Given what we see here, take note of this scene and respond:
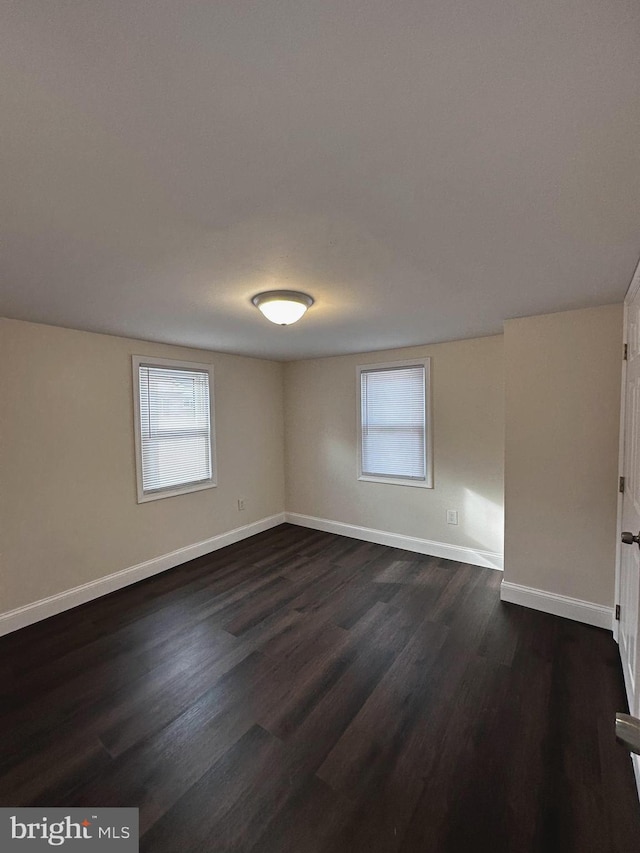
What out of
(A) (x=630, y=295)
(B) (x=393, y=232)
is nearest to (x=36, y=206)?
(B) (x=393, y=232)

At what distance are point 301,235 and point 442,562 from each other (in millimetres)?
3288

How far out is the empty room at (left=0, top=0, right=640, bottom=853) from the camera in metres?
0.76

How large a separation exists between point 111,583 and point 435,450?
3.29 metres

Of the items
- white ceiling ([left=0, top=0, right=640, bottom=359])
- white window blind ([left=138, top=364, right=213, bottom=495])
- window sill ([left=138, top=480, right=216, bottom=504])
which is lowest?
window sill ([left=138, top=480, right=216, bottom=504])

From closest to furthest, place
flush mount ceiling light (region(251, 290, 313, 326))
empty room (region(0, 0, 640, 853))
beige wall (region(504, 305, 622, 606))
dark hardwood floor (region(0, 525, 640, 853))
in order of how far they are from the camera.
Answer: empty room (region(0, 0, 640, 853)) < dark hardwood floor (region(0, 525, 640, 853)) < flush mount ceiling light (region(251, 290, 313, 326)) < beige wall (region(504, 305, 622, 606))

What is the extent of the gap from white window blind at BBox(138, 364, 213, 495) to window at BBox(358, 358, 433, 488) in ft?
5.91

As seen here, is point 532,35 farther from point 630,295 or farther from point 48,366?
point 48,366

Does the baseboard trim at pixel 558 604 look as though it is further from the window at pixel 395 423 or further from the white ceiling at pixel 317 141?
the white ceiling at pixel 317 141

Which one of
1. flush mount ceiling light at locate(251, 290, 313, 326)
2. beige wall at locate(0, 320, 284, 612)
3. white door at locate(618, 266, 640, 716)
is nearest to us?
white door at locate(618, 266, 640, 716)

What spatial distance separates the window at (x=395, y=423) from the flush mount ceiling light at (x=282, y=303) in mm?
1982

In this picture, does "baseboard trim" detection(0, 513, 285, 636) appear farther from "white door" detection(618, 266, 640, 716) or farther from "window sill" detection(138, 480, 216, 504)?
"white door" detection(618, 266, 640, 716)

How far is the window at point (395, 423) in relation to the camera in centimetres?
374

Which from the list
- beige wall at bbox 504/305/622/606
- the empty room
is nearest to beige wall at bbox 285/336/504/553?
the empty room

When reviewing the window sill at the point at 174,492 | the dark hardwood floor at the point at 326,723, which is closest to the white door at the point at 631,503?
the dark hardwood floor at the point at 326,723
